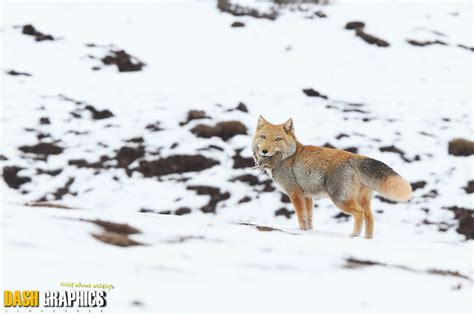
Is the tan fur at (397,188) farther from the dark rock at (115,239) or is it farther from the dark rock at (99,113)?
the dark rock at (99,113)

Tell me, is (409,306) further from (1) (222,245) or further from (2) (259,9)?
(2) (259,9)

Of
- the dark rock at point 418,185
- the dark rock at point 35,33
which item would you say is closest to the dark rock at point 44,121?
the dark rock at point 35,33

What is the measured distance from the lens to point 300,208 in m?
6.98

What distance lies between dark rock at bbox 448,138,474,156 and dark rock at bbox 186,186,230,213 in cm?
682

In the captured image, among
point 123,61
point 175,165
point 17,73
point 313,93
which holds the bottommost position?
point 175,165

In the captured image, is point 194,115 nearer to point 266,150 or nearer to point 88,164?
point 88,164

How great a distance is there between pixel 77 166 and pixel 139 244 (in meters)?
9.78

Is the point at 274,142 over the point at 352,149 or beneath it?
over

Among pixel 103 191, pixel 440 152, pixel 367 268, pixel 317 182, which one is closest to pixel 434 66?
pixel 440 152

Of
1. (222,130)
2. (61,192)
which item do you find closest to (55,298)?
(61,192)

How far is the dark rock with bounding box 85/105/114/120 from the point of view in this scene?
54.5 ft

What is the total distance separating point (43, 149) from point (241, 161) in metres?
5.54

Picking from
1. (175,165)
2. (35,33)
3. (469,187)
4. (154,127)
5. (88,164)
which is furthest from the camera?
(35,33)

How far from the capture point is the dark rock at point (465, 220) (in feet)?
37.2
